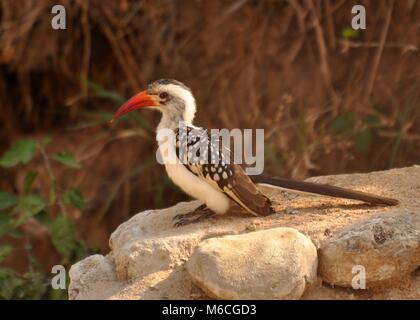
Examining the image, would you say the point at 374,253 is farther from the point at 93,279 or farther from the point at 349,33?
the point at 349,33

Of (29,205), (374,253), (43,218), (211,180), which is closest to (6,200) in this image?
(29,205)

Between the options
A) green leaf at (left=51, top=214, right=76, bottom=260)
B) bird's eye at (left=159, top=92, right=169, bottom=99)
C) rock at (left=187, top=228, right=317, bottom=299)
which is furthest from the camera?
green leaf at (left=51, top=214, right=76, bottom=260)

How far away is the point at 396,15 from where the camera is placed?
6.62m

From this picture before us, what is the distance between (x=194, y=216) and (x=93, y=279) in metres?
0.61

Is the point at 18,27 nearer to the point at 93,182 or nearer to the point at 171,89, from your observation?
the point at 93,182

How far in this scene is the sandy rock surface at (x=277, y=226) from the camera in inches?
127

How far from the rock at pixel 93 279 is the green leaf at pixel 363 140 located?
3050mm

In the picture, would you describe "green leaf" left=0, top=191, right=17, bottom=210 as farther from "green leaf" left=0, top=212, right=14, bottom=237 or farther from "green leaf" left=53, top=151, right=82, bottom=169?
"green leaf" left=53, top=151, right=82, bottom=169

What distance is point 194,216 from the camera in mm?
3910

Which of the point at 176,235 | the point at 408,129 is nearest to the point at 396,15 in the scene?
the point at 408,129

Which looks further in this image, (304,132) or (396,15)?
(396,15)

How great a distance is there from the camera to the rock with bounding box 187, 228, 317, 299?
3.06 metres

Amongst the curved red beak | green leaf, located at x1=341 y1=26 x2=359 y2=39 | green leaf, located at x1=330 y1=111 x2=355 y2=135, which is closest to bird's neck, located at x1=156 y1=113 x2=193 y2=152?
the curved red beak

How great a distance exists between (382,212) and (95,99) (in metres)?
4.22
